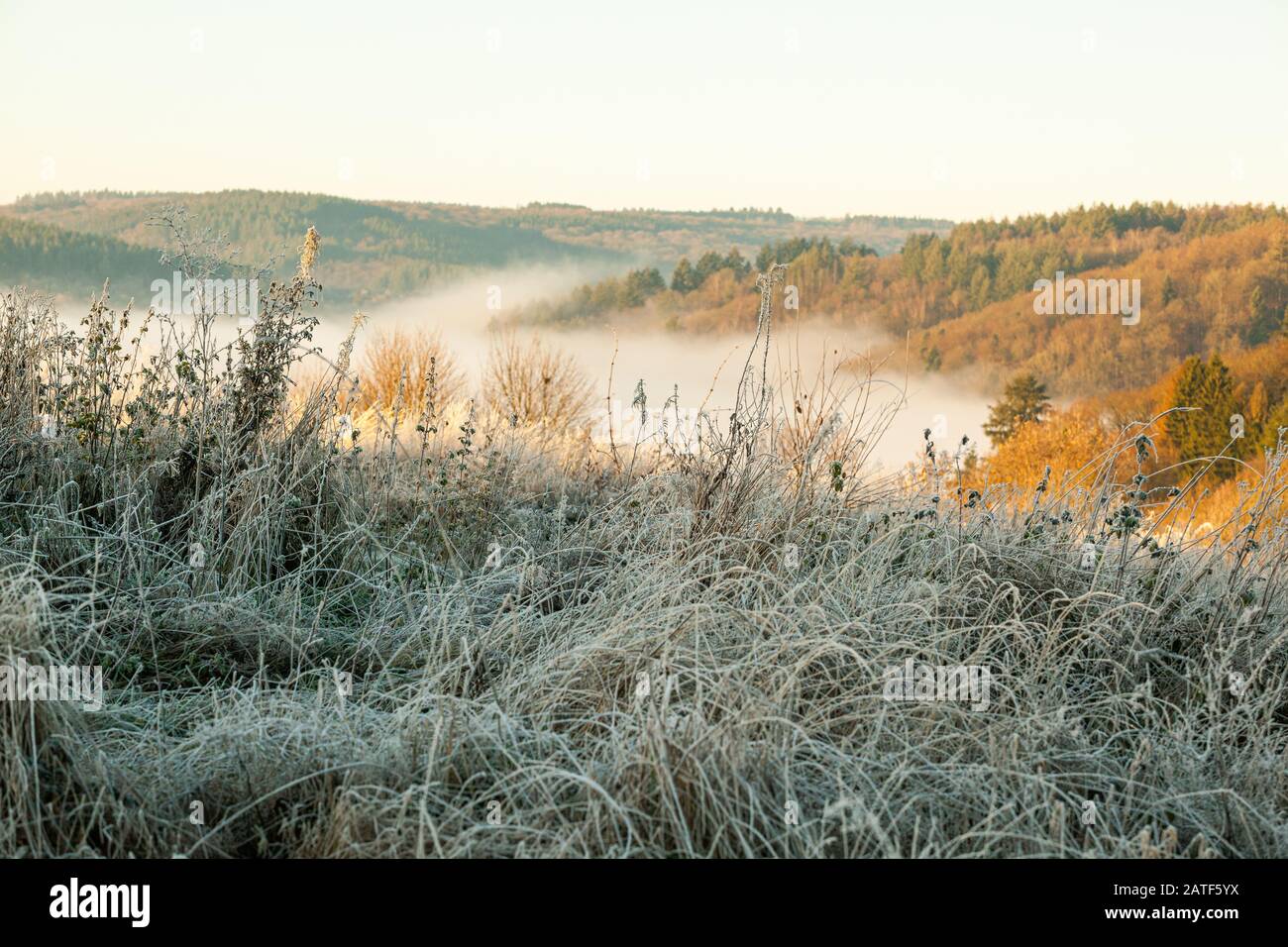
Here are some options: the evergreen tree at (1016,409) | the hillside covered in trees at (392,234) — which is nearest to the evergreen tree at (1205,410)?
the evergreen tree at (1016,409)

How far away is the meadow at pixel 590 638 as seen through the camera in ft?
7.59

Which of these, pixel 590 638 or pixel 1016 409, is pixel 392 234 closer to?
pixel 1016 409

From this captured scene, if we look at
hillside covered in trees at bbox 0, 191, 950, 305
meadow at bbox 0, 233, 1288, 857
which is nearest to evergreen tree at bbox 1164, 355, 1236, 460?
hillside covered in trees at bbox 0, 191, 950, 305

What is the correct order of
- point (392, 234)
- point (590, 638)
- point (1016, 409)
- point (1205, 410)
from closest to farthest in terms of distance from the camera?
point (590, 638) → point (1205, 410) → point (1016, 409) → point (392, 234)

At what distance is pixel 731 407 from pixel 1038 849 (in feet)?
7.75

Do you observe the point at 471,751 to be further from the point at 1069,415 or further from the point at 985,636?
the point at 1069,415

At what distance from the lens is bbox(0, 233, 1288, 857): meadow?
2314 millimetres

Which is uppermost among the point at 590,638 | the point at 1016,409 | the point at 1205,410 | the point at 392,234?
the point at 392,234

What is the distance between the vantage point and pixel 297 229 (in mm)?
38344

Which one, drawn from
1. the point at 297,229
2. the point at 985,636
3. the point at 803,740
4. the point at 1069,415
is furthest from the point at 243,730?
the point at 297,229

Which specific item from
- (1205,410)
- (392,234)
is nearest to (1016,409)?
(1205,410)

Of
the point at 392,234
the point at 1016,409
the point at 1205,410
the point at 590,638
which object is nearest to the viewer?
the point at 590,638

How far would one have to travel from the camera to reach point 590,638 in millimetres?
3111

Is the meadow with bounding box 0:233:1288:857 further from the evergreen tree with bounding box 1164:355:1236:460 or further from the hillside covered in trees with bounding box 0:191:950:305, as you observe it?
the evergreen tree with bounding box 1164:355:1236:460
